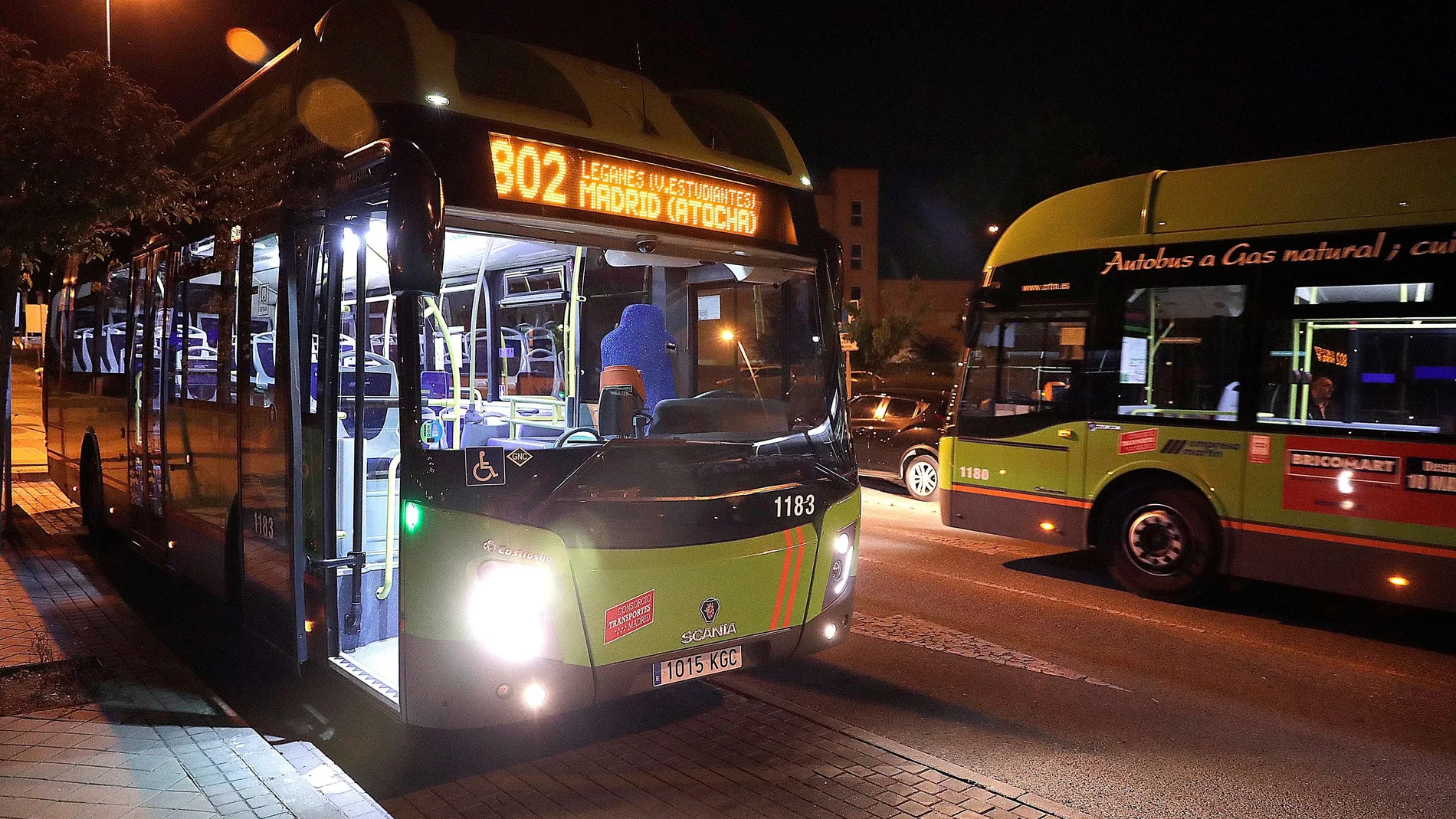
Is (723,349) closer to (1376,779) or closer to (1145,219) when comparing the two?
(1376,779)

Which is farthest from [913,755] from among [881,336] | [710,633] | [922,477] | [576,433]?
[881,336]

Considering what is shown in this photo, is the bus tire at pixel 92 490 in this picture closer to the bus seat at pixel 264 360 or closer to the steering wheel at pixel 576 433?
the bus seat at pixel 264 360

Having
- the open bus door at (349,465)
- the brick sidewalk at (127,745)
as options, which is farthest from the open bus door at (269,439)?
the brick sidewalk at (127,745)

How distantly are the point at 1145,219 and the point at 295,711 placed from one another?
7.38 meters

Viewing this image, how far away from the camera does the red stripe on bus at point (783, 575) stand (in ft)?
16.2

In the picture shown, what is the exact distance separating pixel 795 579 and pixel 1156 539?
4.69m

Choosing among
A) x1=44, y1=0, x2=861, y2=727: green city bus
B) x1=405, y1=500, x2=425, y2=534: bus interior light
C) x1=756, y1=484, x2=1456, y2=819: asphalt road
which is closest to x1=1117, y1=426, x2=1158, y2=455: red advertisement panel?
x1=756, y1=484, x2=1456, y2=819: asphalt road

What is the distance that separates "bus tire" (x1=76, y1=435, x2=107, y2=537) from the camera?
9.31 metres

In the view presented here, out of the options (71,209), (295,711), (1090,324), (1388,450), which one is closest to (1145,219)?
(1090,324)

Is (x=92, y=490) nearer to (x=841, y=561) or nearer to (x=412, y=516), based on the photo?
(x=412, y=516)

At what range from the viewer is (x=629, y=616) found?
449 cm

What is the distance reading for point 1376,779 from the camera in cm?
477

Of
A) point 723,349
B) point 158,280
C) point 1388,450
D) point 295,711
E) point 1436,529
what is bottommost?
point 295,711

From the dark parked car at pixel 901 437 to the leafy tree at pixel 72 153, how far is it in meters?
9.38
